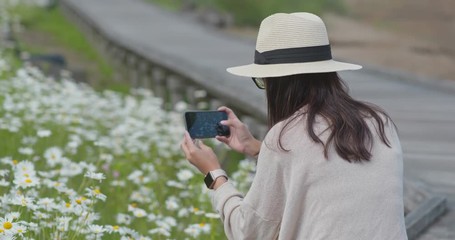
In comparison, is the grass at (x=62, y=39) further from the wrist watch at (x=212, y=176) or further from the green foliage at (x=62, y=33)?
the wrist watch at (x=212, y=176)

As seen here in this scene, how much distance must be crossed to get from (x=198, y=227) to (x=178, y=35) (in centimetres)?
1256

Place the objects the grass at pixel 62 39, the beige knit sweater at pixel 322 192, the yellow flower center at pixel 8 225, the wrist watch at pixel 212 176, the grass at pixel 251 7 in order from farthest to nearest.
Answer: the grass at pixel 251 7 → the grass at pixel 62 39 → the yellow flower center at pixel 8 225 → the wrist watch at pixel 212 176 → the beige knit sweater at pixel 322 192

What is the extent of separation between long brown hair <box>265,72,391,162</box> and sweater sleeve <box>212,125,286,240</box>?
0.07m

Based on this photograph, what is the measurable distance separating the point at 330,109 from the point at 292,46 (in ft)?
0.74

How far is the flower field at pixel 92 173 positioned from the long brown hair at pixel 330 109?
90cm

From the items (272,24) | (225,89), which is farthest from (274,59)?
(225,89)

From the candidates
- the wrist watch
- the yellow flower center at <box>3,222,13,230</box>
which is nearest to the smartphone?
the wrist watch

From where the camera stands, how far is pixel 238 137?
3.29 m

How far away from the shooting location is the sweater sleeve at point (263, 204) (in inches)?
109

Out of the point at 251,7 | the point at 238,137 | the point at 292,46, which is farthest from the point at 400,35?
the point at 292,46

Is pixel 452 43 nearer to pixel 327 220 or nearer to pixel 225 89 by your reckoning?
pixel 225 89

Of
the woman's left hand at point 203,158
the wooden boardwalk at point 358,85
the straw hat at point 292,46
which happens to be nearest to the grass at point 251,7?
the wooden boardwalk at point 358,85

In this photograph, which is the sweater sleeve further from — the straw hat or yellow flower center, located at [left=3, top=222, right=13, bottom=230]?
yellow flower center, located at [left=3, top=222, right=13, bottom=230]

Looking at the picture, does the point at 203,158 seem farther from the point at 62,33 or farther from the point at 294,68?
the point at 62,33
